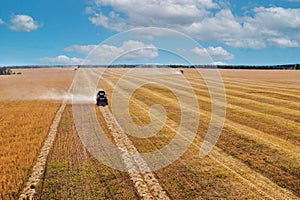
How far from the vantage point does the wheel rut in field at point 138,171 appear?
29.5ft

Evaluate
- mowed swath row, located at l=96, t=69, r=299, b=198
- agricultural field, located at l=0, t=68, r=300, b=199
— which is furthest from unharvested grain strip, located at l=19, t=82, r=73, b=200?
mowed swath row, located at l=96, t=69, r=299, b=198

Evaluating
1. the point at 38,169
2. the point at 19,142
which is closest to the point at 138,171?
the point at 38,169

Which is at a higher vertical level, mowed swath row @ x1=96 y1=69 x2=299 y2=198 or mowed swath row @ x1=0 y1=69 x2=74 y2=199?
mowed swath row @ x1=0 y1=69 x2=74 y2=199

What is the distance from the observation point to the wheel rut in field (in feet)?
29.5

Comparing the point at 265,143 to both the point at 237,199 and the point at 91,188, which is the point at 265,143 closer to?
the point at 237,199

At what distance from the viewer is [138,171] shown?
10805 millimetres

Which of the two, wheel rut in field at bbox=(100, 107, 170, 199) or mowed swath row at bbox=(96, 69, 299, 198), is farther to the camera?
mowed swath row at bbox=(96, 69, 299, 198)

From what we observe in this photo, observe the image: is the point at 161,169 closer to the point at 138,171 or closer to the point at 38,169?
the point at 138,171

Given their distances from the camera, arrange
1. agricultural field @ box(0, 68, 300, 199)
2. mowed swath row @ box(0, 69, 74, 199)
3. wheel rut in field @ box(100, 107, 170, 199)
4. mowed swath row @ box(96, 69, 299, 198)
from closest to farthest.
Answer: wheel rut in field @ box(100, 107, 170, 199)
agricultural field @ box(0, 68, 300, 199)
mowed swath row @ box(0, 69, 74, 199)
mowed swath row @ box(96, 69, 299, 198)

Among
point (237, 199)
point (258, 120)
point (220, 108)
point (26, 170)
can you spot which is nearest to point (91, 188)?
point (26, 170)

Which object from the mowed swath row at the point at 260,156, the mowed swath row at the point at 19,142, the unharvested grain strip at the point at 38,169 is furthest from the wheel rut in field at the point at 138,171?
the mowed swath row at the point at 260,156

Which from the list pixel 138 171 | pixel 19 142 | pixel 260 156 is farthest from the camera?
pixel 19 142

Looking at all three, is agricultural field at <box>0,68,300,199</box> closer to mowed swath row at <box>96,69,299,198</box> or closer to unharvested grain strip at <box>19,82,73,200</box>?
mowed swath row at <box>96,69,299,198</box>

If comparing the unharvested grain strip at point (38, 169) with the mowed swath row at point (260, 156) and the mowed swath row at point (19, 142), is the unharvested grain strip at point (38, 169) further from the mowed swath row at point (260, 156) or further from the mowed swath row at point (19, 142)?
the mowed swath row at point (260, 156)
